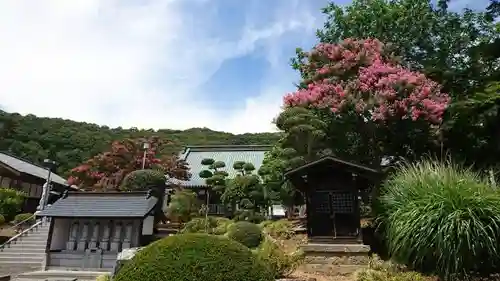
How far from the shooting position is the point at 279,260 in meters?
10.9

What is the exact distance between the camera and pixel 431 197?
8805 mm

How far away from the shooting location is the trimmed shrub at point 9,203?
22.9 m

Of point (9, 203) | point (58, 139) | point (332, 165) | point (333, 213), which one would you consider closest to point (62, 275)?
point (333, 213)

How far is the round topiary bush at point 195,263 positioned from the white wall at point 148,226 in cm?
1012

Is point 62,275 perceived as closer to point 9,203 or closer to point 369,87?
point 9,203

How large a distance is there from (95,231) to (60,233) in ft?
5.13

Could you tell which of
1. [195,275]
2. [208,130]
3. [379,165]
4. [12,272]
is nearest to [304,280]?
[195,275]

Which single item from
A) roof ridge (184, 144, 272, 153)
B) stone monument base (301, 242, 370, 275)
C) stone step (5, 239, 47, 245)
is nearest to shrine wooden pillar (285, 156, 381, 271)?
stone monument base (301, 242, 370, 275)

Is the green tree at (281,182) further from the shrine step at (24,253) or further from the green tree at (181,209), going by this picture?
the shrine step at (24,253)

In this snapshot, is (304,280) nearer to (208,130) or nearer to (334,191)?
(334,191)

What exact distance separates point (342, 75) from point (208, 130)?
57.8 meters

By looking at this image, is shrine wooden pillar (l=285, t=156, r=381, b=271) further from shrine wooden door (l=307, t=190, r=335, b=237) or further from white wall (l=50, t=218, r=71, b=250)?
white wall (l=50, t=218, r=71, b=250)

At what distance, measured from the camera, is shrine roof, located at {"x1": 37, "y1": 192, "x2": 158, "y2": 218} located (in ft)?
50.6

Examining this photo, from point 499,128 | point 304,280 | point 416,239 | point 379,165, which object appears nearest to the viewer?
point 416,239
